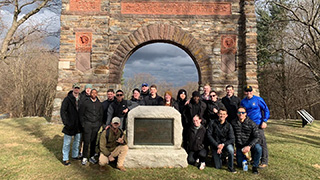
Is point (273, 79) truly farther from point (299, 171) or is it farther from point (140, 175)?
point (140, 175)

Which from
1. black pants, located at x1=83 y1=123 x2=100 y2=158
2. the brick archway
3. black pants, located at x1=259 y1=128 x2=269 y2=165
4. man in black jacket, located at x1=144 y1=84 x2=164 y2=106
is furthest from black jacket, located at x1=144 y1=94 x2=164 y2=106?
the brick archway

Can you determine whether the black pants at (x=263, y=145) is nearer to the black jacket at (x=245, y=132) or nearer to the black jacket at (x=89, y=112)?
the black jacket at (x=245, y=132)

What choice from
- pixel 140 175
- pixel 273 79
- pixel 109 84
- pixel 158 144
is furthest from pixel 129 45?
pixel 273 79

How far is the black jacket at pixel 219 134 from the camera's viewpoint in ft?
13.3

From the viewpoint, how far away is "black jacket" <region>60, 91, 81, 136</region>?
4.18 meters

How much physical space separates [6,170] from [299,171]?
6.11 metres

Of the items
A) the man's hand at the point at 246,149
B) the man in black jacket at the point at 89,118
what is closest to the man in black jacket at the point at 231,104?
the man's hand at the point at 246,149

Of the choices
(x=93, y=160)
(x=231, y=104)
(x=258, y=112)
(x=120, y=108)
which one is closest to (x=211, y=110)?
(x=231, y=104)

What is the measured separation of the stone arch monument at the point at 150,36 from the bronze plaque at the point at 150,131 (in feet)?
16.3

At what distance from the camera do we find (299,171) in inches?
163

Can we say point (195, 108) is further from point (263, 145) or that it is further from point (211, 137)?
point (263, 145)

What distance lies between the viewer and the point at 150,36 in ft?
29.4

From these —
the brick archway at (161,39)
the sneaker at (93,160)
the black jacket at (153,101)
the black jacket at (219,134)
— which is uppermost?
the brick archway at (161,39)

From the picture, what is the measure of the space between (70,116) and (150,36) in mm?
5810
